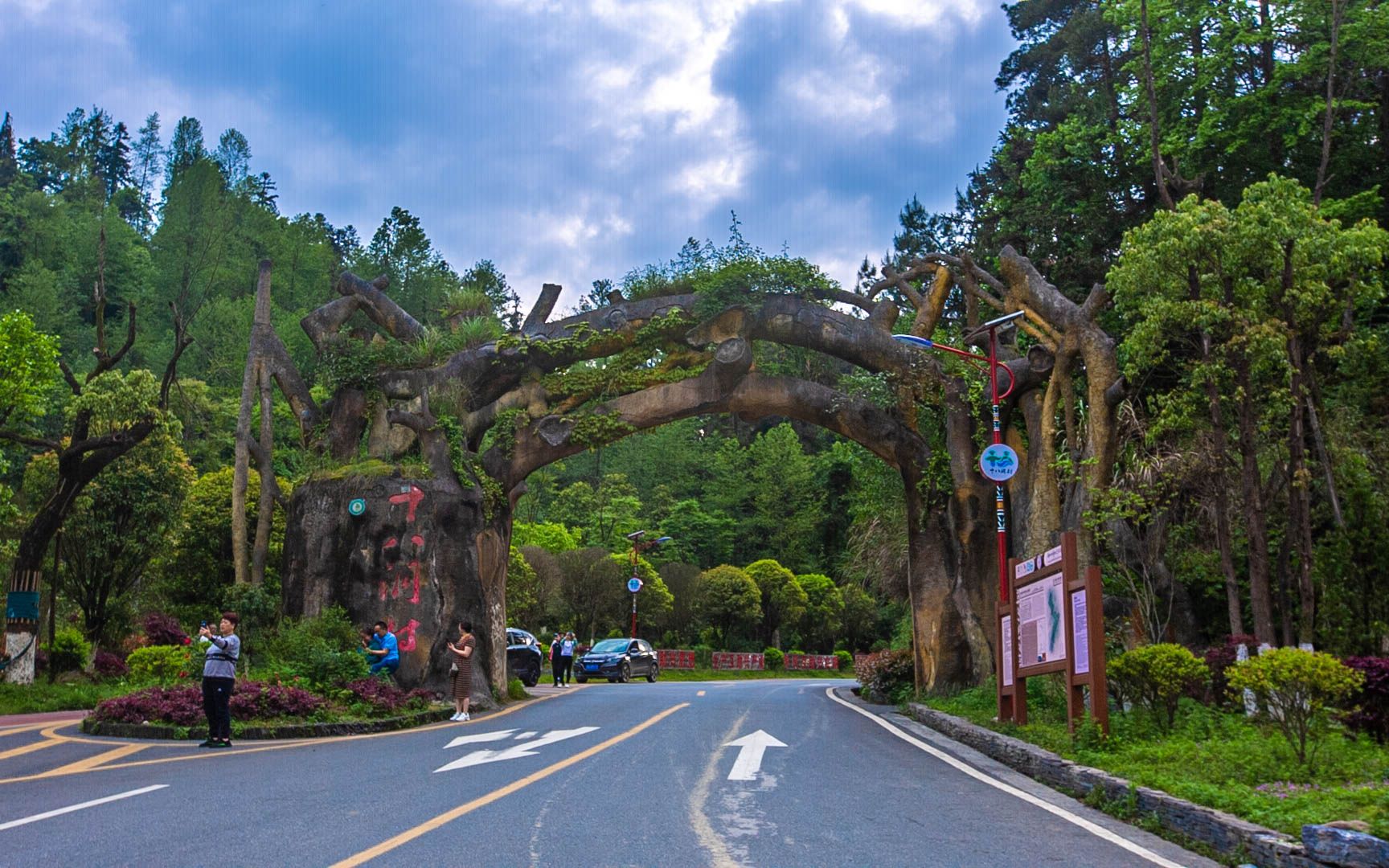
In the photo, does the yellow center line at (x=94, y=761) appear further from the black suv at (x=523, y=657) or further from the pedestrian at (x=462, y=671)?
the black suv at (x=523, y=657)

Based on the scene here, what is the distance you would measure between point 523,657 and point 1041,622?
20.2 m

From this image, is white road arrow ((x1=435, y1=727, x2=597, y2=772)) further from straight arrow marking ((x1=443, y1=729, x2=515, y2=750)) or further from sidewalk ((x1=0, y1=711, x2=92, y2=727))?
sidewalk ((x1=0, y1=711, x2=92, y2=727))

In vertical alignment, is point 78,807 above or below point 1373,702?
below

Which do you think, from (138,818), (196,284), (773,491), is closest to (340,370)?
(138,818)

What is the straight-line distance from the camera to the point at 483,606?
21922 millimetres

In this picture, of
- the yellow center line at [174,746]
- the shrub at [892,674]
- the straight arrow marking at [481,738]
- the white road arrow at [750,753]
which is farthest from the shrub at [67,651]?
the shrub at [892,674]

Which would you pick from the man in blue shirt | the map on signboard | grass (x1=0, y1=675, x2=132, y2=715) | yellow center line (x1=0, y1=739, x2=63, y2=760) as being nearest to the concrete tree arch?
the man in blue shirt

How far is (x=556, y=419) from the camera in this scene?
23.5 metres

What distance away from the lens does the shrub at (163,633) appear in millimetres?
28028

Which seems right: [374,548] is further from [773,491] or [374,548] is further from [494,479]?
[773,491]

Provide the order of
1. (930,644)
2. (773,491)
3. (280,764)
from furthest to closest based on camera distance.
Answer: (773,491)
(930,644)
(280,764)

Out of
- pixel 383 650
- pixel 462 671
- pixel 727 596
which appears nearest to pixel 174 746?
pixel 383 650

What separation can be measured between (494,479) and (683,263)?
20.2ft

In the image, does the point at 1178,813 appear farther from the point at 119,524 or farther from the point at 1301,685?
the point at 119,524
